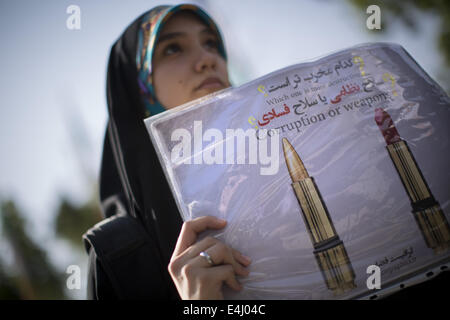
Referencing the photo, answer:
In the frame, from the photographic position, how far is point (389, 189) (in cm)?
79

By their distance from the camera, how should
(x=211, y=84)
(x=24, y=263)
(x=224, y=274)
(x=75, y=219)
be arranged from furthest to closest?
(x=75, y=219) → (x=24, y=263) → (x=211, y=84) → (x=224, y=274)

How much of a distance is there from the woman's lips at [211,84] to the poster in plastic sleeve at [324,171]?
0.42 m

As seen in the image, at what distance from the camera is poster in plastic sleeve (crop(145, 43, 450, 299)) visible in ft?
2.49

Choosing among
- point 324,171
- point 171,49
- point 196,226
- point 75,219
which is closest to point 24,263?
point 75,219

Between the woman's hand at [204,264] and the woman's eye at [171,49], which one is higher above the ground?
the woman's eye at [171,49]

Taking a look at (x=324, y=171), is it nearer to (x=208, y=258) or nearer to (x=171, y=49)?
(x=208, y=258)

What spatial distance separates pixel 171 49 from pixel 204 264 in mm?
1102

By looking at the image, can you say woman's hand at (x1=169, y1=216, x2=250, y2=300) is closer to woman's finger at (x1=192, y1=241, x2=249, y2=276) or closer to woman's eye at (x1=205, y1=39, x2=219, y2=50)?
woman's finger at (x1=192, y1=241, x2=249, y2=276)

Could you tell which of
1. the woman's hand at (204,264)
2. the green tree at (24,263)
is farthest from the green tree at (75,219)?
the woman's hand at (204,264)

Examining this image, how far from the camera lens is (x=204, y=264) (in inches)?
29.6

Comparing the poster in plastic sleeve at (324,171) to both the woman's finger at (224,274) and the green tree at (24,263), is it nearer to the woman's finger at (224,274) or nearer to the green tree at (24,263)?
the woman's finger at (224,274)

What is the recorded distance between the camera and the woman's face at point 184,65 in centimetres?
130

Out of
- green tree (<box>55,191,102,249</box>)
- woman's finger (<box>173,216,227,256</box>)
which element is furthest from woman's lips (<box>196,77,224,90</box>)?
green tree (<box>55,191,102,249</box>)
